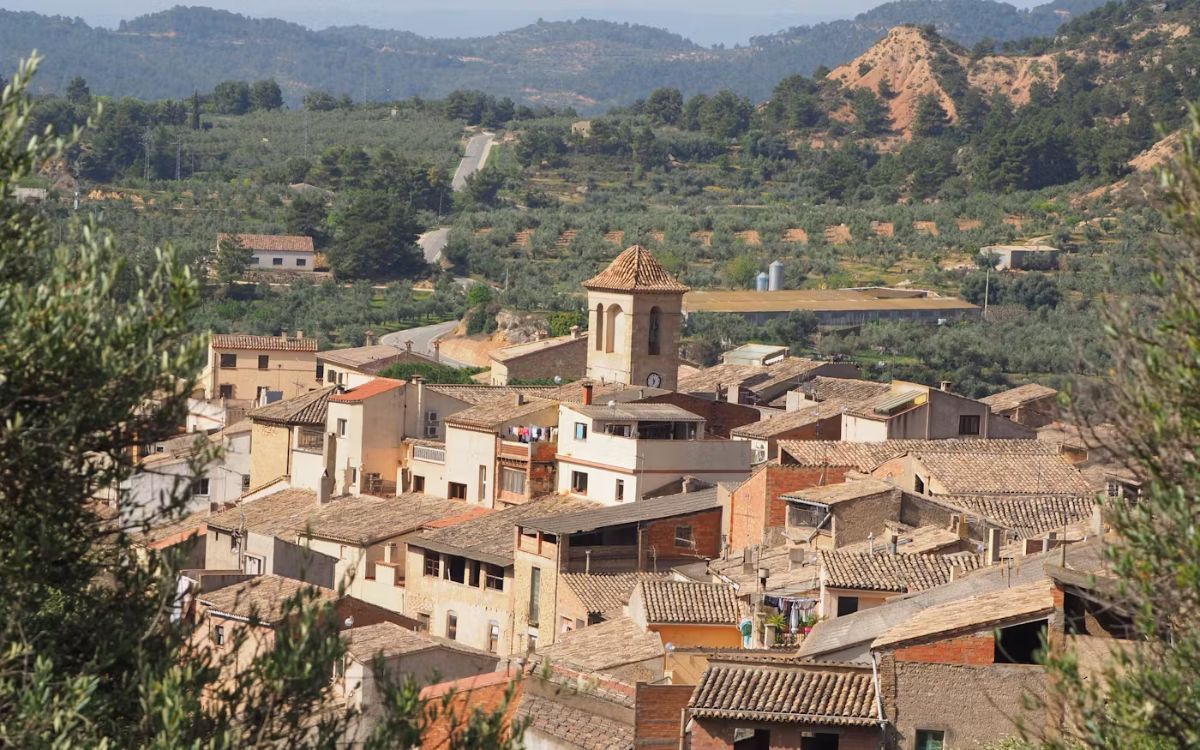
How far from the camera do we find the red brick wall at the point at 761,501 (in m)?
32.5

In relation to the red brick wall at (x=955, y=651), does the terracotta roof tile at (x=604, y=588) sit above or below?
below

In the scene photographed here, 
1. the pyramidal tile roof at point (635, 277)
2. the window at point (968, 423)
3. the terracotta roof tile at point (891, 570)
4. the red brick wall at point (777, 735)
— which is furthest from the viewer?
the pyramidal tile roof at point (635, 277)

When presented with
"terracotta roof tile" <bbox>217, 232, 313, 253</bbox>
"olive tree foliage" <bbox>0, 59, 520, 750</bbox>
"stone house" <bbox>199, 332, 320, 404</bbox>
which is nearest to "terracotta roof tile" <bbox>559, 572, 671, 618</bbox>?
"olive tree foliage" <bbox>0, 59, 520, 750</bbox>

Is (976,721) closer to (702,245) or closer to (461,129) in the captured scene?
(702,245)

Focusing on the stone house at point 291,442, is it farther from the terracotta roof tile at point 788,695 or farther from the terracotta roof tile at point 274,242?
the terracotta roof tile at point 274,242

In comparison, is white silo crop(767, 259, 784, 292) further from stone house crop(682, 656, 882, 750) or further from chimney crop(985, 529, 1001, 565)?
stone house crop(682, 656, 882, 750)

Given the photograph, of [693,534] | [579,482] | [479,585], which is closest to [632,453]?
[579,482]

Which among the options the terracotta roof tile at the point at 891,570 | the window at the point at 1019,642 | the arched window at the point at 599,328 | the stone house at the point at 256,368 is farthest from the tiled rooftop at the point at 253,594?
the stone house at the point at 256,368

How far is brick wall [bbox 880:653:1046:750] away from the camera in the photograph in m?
18.2

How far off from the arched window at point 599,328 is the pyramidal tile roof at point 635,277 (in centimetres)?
51

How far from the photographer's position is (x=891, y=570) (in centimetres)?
2456

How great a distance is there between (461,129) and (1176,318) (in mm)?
138079

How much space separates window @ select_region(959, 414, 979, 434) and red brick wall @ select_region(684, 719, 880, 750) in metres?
23.2

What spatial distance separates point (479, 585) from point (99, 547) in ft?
71.8
